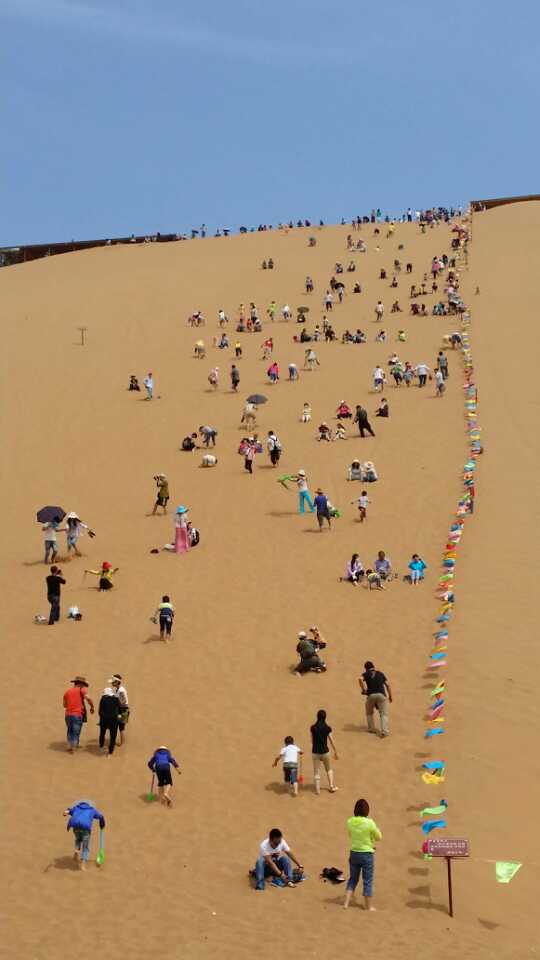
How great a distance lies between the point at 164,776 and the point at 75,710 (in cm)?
199

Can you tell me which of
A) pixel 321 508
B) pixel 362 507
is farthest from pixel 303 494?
pixel 321 508

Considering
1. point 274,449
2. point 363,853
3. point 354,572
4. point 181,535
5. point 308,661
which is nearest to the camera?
point 363,853

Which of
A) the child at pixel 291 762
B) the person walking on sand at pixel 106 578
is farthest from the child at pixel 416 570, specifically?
the child at pixel 291 762

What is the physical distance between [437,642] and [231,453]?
1481cm

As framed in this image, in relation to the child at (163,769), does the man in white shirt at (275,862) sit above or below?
below

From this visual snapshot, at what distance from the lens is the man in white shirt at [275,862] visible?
12531 mm

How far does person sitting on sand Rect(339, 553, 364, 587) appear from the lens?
2361 cm

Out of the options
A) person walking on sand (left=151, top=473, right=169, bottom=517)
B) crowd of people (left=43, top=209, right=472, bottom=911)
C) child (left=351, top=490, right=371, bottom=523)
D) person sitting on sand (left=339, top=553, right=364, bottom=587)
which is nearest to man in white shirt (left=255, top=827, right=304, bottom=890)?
crowd of people (left=43, top=209, right=472, bottom=911)

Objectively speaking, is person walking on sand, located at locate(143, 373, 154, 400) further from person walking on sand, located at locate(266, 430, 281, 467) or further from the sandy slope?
person walking on sand, located at locate(266, 430, 281, 467)

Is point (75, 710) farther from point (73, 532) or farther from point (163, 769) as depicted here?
point (73, 532)

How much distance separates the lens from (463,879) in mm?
12672

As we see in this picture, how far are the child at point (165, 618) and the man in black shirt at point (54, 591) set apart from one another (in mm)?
1771

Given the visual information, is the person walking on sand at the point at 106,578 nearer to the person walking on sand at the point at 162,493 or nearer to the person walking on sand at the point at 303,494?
the person walking on sand at the point at 162,493

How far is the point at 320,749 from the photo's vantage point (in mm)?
14758
